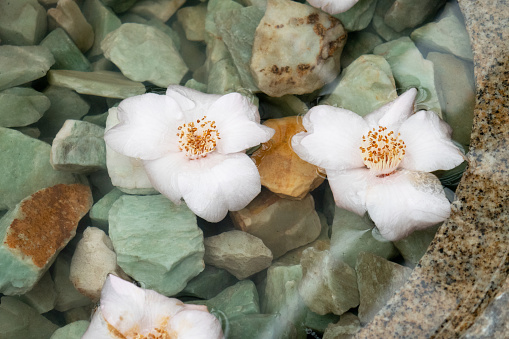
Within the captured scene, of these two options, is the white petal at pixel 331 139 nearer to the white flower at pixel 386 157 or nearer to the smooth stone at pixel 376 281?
the white flower at pixel 386 157

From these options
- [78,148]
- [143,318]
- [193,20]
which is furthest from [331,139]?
[193,20]

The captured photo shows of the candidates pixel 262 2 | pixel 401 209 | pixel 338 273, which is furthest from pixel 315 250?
pixel 262 2

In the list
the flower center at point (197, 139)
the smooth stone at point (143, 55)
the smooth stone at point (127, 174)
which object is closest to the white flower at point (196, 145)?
the flower center at point (197, 139)

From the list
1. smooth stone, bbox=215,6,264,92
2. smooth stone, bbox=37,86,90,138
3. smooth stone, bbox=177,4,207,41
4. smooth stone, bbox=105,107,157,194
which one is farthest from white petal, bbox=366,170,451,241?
→ smooth stone, bbox=37,86,90,138

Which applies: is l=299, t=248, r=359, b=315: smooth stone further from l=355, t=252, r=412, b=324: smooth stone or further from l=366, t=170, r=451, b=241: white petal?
l=366, t=170, r=451, b=241: white petal

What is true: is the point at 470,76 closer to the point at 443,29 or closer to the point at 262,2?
the point at 443,29

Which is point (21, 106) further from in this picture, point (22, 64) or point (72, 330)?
point (72, 330)
